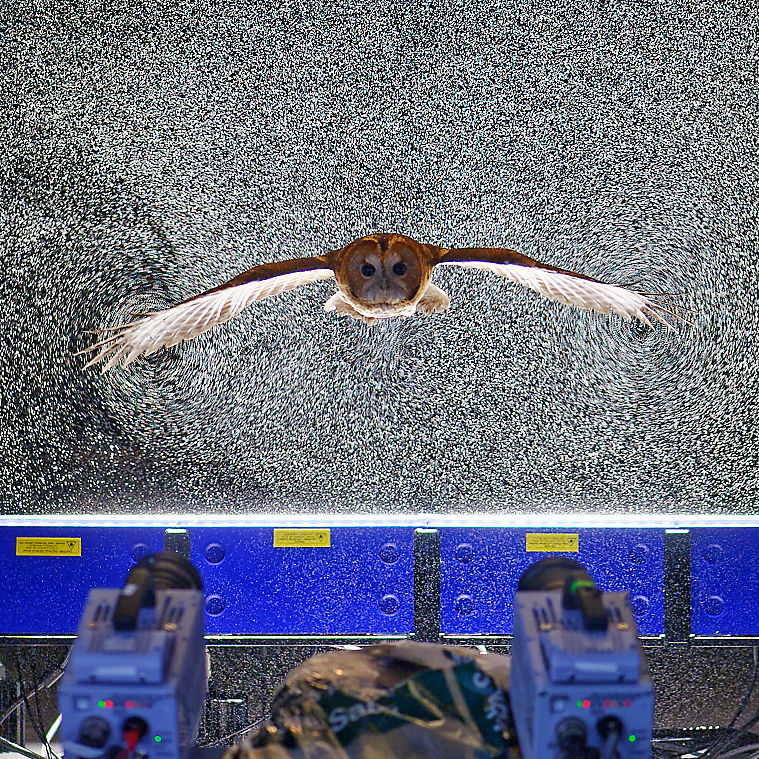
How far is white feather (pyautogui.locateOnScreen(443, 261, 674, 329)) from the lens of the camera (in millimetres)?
1417

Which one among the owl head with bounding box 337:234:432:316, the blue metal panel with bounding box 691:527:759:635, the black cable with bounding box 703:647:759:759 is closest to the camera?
the owl head with bounding box 337:234:432:316

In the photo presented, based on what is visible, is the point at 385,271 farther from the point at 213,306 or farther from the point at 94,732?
the point at 94,732

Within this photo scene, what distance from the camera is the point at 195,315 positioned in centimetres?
149

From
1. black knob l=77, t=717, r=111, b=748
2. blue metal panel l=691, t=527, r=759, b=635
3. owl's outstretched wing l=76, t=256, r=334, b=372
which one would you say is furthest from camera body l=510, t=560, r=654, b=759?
owl's outstretched wing l=76, t=256, r=334, b=372

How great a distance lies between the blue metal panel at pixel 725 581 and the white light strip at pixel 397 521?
0.04 metres

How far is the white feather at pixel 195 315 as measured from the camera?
1442 mm

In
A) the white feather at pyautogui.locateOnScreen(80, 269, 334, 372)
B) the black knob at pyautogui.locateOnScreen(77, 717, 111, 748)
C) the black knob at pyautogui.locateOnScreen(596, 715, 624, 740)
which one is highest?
the white feather at pyautogui.locateOnScreen(80, 269, 334, 372)

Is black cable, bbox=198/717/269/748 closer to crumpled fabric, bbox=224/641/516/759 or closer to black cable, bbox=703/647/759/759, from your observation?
crumpled fabric, bbox=224/641/516/759

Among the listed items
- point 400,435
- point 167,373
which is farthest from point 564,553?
point 167,373

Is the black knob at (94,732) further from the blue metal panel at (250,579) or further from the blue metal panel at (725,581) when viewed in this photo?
the blue metal panel at (725,581)

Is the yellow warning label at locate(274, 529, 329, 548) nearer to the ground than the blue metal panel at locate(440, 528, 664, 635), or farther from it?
farther from it

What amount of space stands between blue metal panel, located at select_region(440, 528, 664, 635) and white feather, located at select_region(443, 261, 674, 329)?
49 centimetres

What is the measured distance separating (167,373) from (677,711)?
1499mm

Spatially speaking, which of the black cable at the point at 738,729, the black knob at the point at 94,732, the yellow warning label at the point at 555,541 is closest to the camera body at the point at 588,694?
the black knob at the point at 94,732
